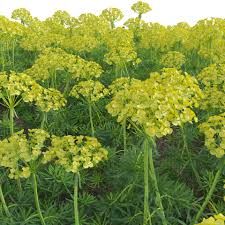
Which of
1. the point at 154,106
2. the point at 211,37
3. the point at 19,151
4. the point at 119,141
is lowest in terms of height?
the point at 119,141

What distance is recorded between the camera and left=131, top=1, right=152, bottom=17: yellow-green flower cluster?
11078mm

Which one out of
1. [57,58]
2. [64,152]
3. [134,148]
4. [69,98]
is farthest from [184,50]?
[64,152]

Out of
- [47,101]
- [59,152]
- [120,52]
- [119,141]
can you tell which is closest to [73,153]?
[59,152]

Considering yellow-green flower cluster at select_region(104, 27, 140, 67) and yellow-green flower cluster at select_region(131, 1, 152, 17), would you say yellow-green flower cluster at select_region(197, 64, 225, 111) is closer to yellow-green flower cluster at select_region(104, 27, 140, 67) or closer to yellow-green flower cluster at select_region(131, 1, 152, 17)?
yellow-green flower cluster at select_region(104, 27, 140, 67)

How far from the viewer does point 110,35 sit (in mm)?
8633

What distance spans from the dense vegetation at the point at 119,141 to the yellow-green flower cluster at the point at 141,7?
1.35m

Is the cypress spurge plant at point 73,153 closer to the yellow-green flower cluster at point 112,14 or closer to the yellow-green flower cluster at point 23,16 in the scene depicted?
the yellow-green flower cluster at point 112,14

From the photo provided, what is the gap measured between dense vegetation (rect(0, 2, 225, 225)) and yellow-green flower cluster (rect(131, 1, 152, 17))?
1348 millimetres

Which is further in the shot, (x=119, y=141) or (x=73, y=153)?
(x=119, y=141)

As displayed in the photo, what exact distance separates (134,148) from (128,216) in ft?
3.37

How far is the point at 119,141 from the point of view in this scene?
23.6ft

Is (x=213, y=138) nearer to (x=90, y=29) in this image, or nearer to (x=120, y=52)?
(x=120, y=52)

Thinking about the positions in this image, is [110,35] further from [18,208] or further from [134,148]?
[18,208]

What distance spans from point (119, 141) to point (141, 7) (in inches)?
187
